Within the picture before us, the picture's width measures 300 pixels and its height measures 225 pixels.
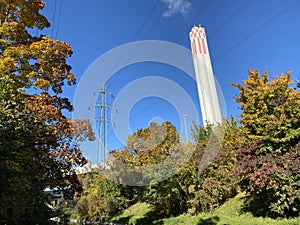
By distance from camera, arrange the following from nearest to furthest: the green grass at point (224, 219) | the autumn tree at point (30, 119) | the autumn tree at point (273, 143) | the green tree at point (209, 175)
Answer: the autumn tree at point (30, 119) → the autumn tree at point (273, 143) → the green grass at point (224, 219) → the green tree at point (209, 175)

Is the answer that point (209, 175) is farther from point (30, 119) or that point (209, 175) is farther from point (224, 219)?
point (30, 119)

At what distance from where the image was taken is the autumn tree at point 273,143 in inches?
331

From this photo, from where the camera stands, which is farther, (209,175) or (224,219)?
(209,175)

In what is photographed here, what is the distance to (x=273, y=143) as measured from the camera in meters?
9.09

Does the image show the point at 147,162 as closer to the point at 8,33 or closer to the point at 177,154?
the point at 177,154

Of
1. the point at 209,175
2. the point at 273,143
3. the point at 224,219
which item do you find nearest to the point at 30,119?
the point at 273,143

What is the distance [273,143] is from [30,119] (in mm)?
7887

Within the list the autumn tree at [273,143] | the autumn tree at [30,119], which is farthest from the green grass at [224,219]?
the autumn tree at [30,119]

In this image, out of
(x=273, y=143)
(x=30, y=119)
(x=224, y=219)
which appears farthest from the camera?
(x=224, y=219)

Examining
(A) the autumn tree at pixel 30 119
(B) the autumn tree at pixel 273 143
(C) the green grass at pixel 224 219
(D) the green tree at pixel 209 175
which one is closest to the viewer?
(A) the autumn tree at pixel 30 119

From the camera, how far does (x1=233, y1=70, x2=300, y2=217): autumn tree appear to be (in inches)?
331

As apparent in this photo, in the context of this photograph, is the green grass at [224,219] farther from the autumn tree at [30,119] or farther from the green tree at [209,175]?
the autumn tree at [30,119]

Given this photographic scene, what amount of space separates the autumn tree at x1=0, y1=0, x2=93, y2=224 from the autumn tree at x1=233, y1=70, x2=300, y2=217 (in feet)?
19.1

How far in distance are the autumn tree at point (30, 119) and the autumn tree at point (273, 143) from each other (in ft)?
19.1
